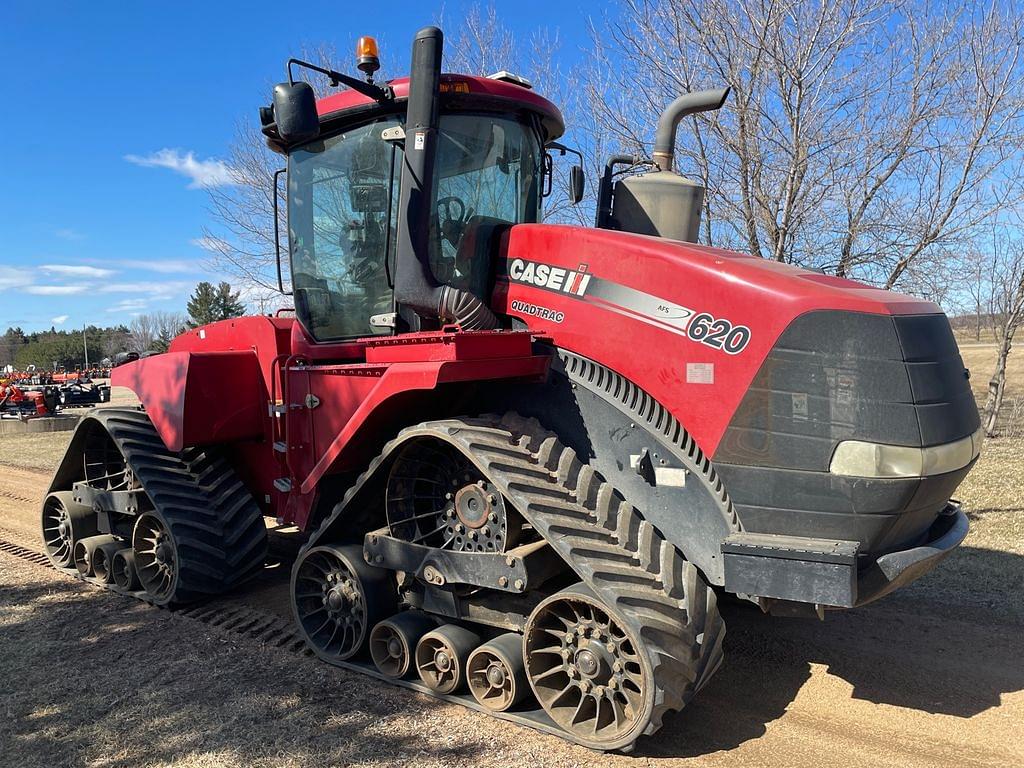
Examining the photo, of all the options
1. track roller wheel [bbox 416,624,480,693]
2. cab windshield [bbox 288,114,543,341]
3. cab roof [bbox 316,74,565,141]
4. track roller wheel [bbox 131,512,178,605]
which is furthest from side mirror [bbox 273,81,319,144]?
track roller wheel [bbox 131,512,178,605]

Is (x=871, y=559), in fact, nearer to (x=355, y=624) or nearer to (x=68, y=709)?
(x=355, y=624)

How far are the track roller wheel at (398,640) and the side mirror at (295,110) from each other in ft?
8.26

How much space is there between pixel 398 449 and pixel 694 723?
1.94m

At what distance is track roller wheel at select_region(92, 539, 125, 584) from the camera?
225 inches

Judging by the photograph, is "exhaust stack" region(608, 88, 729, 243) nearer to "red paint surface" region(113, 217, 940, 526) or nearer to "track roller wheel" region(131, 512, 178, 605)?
"red paint surface" region(113, 217, 940, 526)

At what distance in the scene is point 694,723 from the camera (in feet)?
12.0

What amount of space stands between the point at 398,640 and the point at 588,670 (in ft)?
3.79

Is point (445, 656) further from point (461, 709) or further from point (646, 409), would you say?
point (646, 409)

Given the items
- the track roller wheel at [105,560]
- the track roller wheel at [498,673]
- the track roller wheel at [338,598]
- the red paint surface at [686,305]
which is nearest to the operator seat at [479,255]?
the red paint surface at [686,305]

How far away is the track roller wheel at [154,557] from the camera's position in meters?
5.27

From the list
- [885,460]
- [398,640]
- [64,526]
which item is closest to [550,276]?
[885,460]

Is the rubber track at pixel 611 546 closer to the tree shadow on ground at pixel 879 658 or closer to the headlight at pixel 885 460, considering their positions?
the tree shadow on ground at pixel 879 658

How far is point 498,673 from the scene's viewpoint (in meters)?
3.60

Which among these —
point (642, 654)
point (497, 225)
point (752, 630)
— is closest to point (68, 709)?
point (642, 654)
